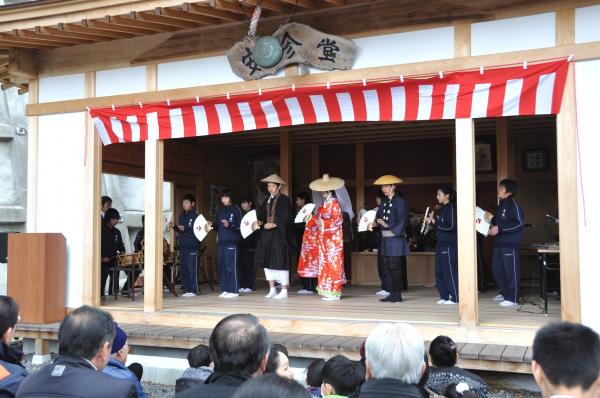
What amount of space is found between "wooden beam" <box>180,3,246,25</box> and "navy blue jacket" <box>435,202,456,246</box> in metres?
3.41

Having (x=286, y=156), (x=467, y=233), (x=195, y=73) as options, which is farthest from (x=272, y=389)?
(x=286, y=156)

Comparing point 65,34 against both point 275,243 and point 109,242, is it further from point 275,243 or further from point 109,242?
point 275,243

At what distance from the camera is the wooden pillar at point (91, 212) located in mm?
7328

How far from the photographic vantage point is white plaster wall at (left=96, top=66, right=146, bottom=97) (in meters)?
7.21

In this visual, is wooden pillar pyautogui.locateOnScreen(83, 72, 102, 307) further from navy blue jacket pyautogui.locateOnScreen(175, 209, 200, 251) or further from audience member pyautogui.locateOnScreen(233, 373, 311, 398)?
audience member pyautogui.locateOnScreen(233, 373, 311, 398)

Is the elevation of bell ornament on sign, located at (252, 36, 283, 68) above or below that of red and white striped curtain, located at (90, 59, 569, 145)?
above

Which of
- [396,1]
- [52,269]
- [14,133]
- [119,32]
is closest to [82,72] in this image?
[119,32]

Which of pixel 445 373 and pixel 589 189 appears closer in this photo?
pixel 445 373

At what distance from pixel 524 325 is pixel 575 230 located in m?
0.98

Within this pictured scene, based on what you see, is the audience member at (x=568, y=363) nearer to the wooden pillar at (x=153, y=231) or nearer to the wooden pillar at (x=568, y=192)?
the wooden pillar at (x=568, y=192)

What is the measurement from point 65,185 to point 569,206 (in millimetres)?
5699

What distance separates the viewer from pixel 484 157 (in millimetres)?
10656

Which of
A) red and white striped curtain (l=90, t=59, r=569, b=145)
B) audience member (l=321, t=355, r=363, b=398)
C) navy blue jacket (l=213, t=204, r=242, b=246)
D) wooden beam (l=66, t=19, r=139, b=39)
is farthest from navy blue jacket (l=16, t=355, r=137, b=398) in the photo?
navy blue jacket (l=213, t=204, r=242, b=246)

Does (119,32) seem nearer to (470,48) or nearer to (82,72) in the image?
(82,72)
